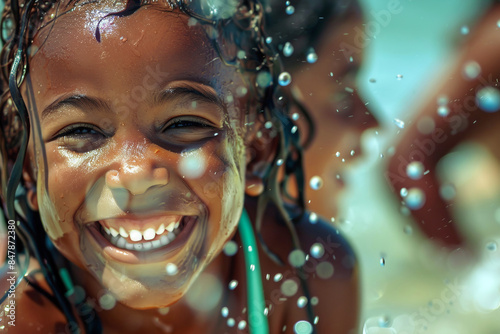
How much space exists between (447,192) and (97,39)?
1.29m

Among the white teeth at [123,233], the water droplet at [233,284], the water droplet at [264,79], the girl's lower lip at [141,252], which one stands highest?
the water droplet at [264,79]

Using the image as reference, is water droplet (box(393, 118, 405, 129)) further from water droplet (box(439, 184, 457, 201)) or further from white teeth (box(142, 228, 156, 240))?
white teeth (box(142, 228, 156, 240))

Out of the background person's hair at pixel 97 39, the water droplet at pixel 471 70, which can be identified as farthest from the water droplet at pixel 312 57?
the water droplet at pixel 471 70

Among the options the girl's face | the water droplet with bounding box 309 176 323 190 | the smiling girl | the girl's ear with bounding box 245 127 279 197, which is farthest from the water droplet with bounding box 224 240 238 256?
the water droplet with bounding box 309 176 323 190

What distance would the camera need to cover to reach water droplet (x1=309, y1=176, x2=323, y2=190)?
1681 mm

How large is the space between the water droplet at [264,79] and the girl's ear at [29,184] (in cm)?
47

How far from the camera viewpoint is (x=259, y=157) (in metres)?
1.11

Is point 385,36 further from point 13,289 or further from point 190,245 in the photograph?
point 13,289

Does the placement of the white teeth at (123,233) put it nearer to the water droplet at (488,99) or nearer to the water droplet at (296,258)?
the water droplet at (296,258)

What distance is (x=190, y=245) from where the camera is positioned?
0.90m

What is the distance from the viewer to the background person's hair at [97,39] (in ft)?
2.78

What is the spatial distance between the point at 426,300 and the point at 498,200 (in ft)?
1.35

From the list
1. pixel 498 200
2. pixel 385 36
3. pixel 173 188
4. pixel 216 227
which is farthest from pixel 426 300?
pixel 173 188

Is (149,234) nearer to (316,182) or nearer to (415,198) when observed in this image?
(316,182)
